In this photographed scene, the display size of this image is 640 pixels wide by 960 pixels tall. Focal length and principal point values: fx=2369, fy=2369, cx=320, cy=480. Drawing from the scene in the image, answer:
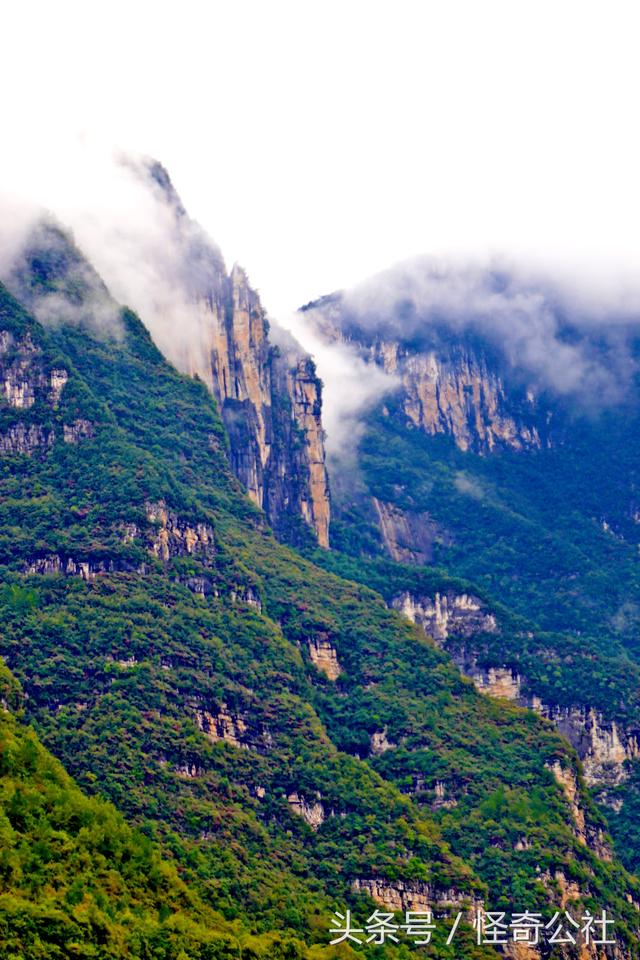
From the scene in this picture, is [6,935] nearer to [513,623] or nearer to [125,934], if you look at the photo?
[125,934]

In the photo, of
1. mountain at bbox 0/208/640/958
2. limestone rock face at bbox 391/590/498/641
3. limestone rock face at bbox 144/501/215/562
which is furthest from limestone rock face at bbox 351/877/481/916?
limestone rock face at bbox 391/590/498/641

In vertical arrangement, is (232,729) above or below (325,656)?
below

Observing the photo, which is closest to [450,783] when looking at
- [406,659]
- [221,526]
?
[406,659]

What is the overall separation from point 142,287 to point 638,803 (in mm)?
56819

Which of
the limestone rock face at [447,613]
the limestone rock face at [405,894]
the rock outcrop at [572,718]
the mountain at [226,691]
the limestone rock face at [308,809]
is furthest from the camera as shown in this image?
the limestone rock face at [447,613]

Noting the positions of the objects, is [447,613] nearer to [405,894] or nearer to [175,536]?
[175,536]

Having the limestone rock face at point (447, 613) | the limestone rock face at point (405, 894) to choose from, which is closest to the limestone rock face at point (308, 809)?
the limestone rock face at point (405, 894)

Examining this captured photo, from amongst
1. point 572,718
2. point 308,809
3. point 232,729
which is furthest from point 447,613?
point 308,809

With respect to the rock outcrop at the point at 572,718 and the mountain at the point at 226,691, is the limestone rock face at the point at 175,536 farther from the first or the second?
the rock outcrop at the point at 572,718

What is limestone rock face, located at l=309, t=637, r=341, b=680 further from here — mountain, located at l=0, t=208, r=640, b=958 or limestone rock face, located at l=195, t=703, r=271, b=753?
limestone rock face, located at l=195, t=703, r=271, b=753

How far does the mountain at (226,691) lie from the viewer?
139 m

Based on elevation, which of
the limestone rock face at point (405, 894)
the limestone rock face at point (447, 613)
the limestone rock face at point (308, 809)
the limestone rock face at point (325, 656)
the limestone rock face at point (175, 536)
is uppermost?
the limestone rock face at point (175, 536)

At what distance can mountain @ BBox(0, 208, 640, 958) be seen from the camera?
456ft

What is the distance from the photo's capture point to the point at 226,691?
151125 mm
